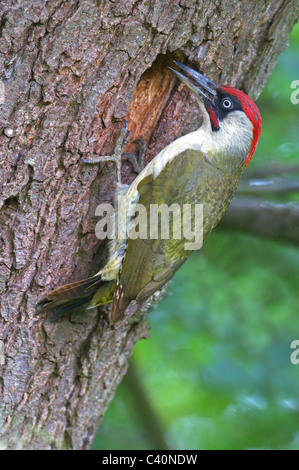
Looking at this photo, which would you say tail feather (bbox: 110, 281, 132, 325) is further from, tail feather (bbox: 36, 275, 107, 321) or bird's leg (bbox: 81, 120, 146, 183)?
bird's leg (bbox: 81, 120, 146, 183)

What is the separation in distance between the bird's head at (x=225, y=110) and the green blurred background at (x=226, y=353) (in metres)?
0.79

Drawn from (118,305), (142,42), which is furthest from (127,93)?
(118,305)

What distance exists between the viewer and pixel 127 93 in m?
2.79

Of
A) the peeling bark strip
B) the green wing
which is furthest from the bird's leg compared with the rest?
the green wing

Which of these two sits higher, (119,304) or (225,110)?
(225,110)

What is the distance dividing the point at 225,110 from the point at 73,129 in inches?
36.7

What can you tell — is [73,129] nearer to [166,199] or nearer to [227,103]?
[166,199]

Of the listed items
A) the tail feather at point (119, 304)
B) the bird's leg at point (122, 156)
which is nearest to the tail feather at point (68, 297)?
the tail feather at point (119, 304)

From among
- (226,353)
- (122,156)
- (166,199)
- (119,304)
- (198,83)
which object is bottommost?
(119,304)

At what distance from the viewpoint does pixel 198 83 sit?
3008 millimetres

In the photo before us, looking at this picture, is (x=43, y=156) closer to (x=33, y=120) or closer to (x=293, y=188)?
(x=33, y=120)

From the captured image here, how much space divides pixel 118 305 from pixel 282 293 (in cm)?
142

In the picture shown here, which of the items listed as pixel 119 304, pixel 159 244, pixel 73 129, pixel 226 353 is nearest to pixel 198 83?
pixel 73 129

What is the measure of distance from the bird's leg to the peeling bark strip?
0.03 metres
